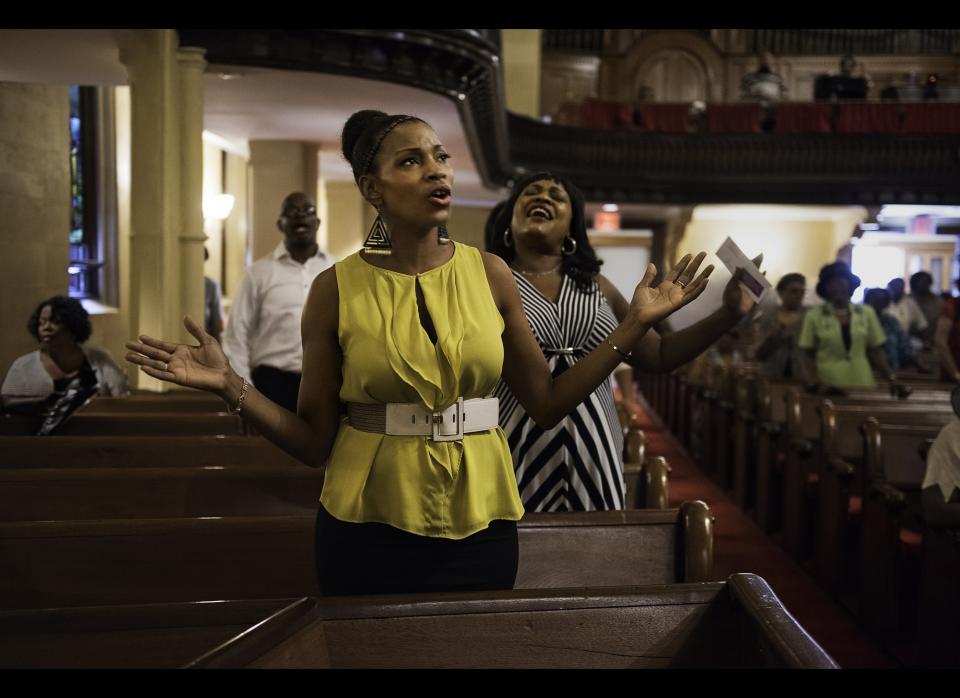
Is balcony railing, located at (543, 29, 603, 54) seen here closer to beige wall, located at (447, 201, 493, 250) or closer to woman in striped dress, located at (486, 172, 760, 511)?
beige wall, located at (447, 201, 493, 250)

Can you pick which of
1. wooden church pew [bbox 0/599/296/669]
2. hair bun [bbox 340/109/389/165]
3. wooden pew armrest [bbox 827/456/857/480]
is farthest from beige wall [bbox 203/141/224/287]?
wooden church pew [bbox 0/599/296/669]

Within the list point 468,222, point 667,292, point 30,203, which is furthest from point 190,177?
point 468,222

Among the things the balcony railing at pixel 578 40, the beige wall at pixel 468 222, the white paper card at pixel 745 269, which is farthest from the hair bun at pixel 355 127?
the balcony railing at pixel 578 40

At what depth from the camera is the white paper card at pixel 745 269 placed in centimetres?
241

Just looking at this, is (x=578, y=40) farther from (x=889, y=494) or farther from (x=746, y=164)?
(x=889, y=494)

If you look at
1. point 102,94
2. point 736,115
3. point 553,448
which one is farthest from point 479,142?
point 553,448

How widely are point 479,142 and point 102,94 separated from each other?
10.8ft

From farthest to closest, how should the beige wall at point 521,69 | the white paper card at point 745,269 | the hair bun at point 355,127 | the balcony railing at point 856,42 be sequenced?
the balcony railing at point 856,42 < the beige wall at point 521,69 < the white paper card at point 745,269 < the hair bun at point 355,127

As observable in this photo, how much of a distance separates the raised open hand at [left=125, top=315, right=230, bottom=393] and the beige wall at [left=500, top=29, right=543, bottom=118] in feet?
42.3

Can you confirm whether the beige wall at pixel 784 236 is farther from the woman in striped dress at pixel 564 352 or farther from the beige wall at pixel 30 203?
the woman in striped dress at pixel 564 352

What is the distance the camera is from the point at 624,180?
14664 mm

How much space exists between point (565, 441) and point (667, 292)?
2.81 ft
